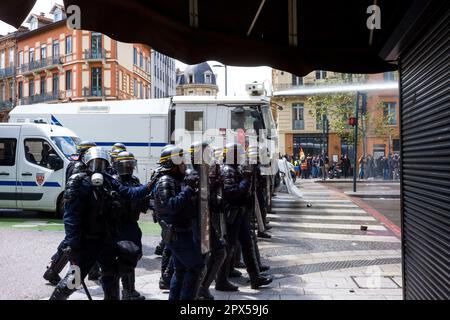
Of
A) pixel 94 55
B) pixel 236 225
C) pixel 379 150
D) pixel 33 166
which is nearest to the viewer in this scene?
pixel 236 225

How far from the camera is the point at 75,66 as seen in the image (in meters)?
43.3

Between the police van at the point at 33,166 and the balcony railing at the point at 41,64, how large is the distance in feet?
115

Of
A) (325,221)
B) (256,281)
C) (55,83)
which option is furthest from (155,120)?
(55,83)

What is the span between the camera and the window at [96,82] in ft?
140

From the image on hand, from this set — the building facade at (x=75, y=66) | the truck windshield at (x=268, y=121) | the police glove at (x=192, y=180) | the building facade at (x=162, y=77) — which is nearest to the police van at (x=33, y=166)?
the truck windshield at (x=268, y=121)

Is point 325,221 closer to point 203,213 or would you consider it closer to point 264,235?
point 264,235

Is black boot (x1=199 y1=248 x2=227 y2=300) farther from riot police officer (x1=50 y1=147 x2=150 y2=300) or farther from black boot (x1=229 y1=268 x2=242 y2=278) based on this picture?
black boot (x1=229 y1=268 x2=242 y2=278)

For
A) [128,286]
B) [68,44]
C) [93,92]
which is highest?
[68,44]

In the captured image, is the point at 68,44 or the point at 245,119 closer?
the point at 245,119

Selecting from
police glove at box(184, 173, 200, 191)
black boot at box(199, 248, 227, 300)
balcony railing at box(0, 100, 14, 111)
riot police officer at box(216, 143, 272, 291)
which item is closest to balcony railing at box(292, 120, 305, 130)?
balcony railing at box(0, 100, 14, 111)

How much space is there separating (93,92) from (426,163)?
42.8 m

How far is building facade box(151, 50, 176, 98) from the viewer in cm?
5372

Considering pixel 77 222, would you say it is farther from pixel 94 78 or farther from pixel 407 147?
pixel 94 78

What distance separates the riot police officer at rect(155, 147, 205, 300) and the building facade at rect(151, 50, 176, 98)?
48.7m
